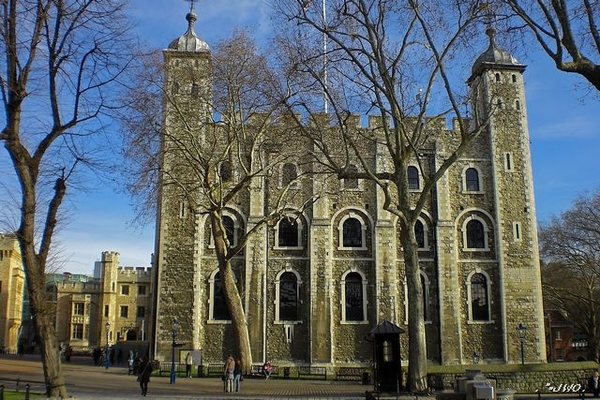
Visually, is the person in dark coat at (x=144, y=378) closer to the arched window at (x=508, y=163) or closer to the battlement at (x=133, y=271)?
the arched window at (x=508, y=163)

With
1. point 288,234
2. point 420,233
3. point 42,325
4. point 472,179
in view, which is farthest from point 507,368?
point 42,325

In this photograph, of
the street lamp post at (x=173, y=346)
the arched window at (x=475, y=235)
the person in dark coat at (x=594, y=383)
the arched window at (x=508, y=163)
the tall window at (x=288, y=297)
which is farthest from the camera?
the arched window at (x=508, y=163)

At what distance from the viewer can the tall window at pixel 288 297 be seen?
3134 centimetres

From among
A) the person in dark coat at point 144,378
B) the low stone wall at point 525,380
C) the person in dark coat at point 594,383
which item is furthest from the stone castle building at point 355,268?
the person in dark coat at point 144,378

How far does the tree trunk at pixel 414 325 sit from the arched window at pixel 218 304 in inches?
598

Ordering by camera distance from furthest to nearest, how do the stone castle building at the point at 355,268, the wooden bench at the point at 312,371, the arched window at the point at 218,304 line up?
the arched window at the point at 218,304 < the stone castle building at the point at 355,268 < the wooden bench at the point at 312,371

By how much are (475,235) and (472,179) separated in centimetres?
316

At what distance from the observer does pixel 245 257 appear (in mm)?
31484

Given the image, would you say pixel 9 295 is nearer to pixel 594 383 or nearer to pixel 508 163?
pixel 508 163

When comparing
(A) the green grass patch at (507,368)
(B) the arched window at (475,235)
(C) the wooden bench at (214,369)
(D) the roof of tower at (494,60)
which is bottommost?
(C) the wooden bench at (214,369)

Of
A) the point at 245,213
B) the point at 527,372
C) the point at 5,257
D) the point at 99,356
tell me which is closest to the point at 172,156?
the point at 245,213

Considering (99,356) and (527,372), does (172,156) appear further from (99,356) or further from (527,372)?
(527,372)

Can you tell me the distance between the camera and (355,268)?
31.8 m

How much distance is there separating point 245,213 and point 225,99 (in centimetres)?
848
